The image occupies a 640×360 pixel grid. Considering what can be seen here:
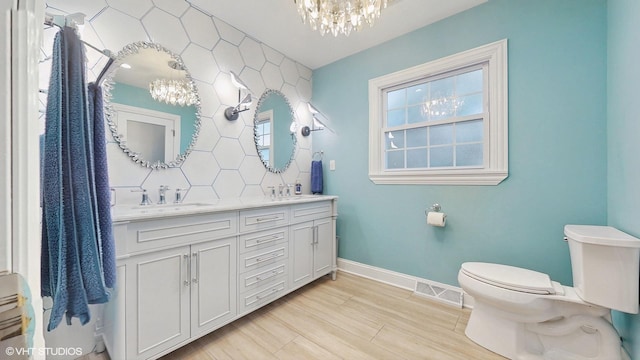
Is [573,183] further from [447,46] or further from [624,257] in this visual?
[447,46]

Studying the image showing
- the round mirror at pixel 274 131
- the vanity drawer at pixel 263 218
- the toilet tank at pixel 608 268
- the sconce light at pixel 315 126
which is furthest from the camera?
the sconce light at pixel 315 126

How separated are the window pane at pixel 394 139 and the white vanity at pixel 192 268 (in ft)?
3.64

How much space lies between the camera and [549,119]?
1688 mm

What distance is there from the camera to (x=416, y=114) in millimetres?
2344

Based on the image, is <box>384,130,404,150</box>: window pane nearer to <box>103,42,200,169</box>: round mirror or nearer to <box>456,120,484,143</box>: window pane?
<box>456,120,484,143</box>: window pane

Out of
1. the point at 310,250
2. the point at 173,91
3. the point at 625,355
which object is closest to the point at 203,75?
the point at 173,91

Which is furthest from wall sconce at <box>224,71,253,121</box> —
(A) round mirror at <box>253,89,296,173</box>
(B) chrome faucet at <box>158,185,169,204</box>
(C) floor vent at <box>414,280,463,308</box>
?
(C) floor vent at <box>414,280,463,308</box>

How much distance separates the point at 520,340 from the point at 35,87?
85.5 inches

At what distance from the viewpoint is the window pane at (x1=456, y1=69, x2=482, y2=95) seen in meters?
2.02

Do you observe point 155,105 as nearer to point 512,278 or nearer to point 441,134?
point 441,134

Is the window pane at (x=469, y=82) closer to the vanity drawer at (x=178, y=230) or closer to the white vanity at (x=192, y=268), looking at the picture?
the white vanity at (x=192, y=268)

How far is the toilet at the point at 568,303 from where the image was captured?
3.88ft

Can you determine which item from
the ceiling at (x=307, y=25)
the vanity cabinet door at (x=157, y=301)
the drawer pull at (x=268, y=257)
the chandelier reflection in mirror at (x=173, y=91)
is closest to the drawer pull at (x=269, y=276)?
the drawer pull at (x=268, y=257)

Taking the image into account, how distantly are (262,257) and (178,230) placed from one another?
0.64 metres
